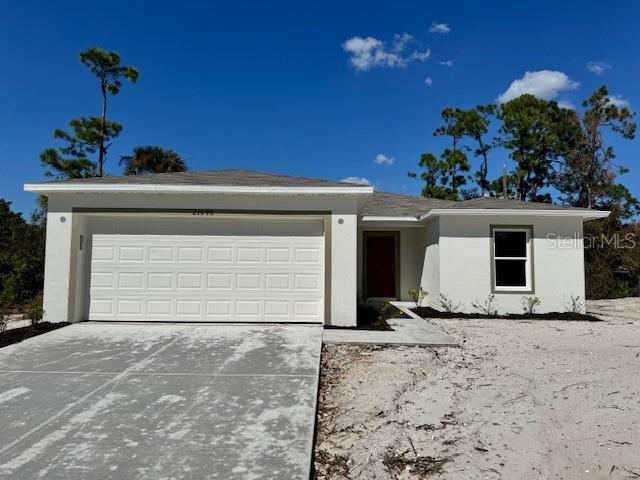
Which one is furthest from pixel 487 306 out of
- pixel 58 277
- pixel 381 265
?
pixel 58 277

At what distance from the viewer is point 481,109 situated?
29.9 meters

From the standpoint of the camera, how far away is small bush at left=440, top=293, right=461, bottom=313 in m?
11.1

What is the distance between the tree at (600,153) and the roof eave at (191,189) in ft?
74.7

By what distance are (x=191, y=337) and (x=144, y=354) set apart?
1.24 m

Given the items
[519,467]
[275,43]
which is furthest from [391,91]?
[519,467]

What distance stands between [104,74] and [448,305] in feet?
70.4

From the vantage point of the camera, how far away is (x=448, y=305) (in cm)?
1111

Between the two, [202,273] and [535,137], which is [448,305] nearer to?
[202,273]

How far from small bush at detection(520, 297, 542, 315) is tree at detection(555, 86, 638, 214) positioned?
1756 centimetres

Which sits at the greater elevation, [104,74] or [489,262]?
[104,74]

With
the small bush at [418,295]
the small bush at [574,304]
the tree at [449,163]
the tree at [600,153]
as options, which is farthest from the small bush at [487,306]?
the tree at [449,163]

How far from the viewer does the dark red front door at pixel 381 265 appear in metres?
13.4

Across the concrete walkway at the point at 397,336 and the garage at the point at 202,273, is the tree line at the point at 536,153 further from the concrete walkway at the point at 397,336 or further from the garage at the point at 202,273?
the garage at the point at 202,273

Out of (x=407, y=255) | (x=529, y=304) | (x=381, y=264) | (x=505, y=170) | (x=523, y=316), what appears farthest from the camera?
(x=505, y=170)
